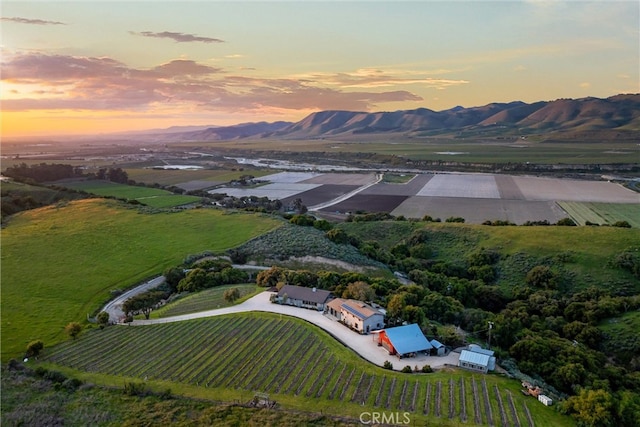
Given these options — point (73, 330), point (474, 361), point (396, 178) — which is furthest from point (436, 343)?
point (396, 178)

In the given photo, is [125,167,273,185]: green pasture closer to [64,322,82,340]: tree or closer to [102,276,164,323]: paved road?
[102,276,164,323]: paved road

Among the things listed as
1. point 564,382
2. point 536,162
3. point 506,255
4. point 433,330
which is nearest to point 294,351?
point 433,330

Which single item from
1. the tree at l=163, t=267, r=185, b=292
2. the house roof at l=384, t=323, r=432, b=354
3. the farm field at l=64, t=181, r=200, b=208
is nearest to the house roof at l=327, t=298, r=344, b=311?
the house roof at l=384, t=323, r=432, b=354

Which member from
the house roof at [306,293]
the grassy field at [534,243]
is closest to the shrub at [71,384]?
the house roof at [306,293]

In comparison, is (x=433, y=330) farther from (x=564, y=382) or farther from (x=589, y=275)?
(x=589, y=275)

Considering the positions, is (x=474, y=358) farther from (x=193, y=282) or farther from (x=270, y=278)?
(x=193, y=282)
